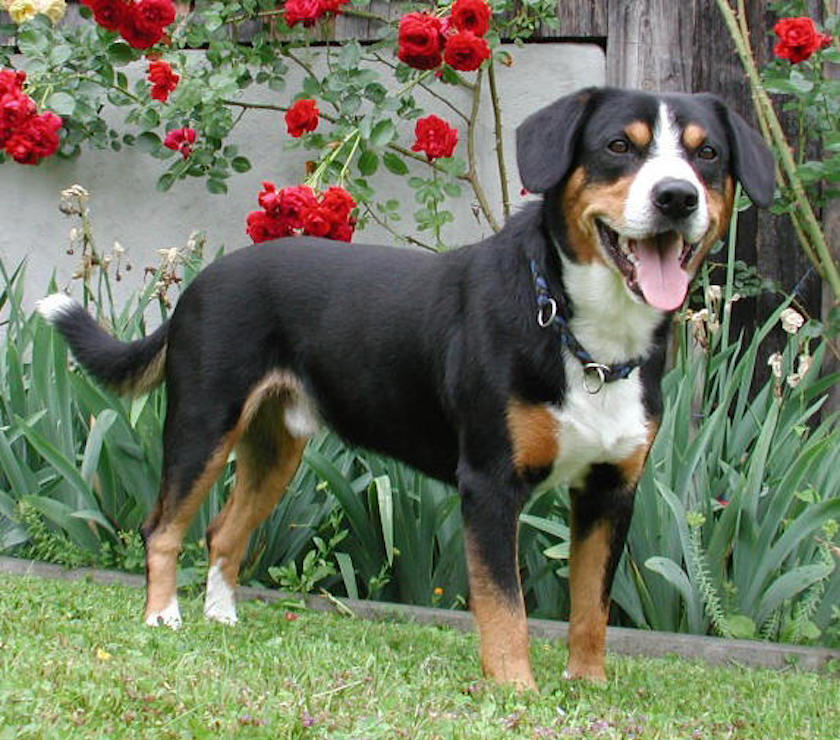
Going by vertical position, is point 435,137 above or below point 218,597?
above

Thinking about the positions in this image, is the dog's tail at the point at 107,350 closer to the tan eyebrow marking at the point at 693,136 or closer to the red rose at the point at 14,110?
the red rose at the point at 14,110

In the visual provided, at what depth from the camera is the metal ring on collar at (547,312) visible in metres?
3.64

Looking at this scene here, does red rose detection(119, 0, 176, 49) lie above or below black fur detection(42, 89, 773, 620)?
above

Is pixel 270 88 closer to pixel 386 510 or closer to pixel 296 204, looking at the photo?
pixel 296 204

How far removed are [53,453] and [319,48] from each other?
8.49 ft

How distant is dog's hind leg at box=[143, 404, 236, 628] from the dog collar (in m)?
1.21

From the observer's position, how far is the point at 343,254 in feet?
14.4

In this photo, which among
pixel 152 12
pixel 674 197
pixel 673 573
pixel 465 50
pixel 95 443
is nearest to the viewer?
pixel 674 197

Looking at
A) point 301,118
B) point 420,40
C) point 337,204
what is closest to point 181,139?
point 301,118

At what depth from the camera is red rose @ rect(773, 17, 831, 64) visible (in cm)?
519

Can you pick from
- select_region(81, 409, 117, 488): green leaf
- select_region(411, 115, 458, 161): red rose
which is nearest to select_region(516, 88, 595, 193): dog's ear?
select_region(81, 409, 117, 488): green leaf

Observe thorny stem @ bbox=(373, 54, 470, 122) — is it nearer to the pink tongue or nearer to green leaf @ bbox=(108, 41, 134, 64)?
green leaf @ bbox=(108, 41, 134, 64)

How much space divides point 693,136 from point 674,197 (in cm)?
30

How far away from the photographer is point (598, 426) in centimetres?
364
